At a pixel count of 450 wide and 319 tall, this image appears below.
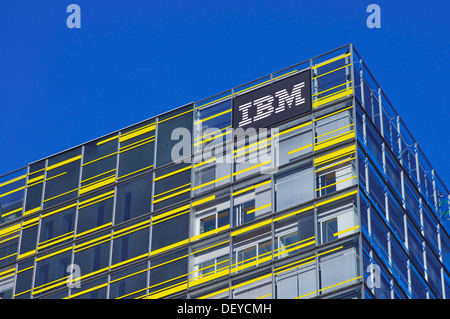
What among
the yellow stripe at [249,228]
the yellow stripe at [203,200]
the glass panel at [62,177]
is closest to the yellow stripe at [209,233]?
the yellow stripe at [249,228]

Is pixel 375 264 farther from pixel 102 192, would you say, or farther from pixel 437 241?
pixel 102 192

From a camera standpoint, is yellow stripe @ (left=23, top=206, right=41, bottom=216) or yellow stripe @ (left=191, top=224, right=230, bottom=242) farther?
yellow stripe @ (left=23, top=206, right=41, bottom=216)

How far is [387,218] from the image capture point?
61.1 meters

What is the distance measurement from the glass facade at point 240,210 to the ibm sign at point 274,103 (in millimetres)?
454

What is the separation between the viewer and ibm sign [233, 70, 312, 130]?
64812mm

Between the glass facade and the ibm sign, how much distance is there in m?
0.45

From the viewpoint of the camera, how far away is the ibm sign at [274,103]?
213 ft

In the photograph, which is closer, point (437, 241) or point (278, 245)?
point (278, 245)

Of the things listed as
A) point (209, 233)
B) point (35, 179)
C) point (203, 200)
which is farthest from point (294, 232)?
point (35, 179)

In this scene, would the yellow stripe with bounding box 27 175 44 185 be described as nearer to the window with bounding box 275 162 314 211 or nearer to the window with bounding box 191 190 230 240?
the window with bounding box 191 190 230 240

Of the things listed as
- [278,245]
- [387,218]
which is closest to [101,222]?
[278,245]

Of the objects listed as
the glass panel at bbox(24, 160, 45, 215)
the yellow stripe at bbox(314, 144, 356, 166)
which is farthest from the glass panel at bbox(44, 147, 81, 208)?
the yellow stripe at bbox(314, 144, 356, 166)
